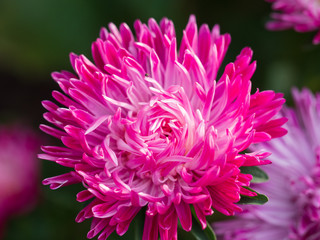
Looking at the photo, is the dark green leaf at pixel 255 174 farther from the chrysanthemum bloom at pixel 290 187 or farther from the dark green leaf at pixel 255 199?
the chrysanthemum bloom at pixel 290 187

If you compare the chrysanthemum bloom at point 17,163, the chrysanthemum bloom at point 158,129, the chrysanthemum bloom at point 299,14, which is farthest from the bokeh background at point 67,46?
the chrysanthemum bloom at point 158,129

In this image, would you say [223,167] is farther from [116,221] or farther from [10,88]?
[10,88]

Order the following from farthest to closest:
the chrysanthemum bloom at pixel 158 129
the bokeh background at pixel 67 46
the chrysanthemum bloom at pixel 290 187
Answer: the bokeh background at pixel 67 46
the chrysanthemum bloom at pixel 290 187
the chrysanthemum bloom at pixel 158 129

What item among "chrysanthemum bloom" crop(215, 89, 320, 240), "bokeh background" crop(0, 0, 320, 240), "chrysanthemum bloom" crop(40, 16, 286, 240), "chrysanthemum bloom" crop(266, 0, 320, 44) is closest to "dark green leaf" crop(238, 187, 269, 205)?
"chrysanthemum bloom" crop(40, 16, 286, 240)

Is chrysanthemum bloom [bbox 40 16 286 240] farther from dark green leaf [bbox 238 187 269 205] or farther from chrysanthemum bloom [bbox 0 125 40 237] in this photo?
chrysanthemum bloom [bbox 0 125 40 237]

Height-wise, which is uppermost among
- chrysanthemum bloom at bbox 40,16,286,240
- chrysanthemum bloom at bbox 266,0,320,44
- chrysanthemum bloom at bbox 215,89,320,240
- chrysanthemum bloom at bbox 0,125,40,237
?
chrysanthemum bloom at bbox 40,16,286,240

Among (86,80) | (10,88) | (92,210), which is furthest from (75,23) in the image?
(92,210)
